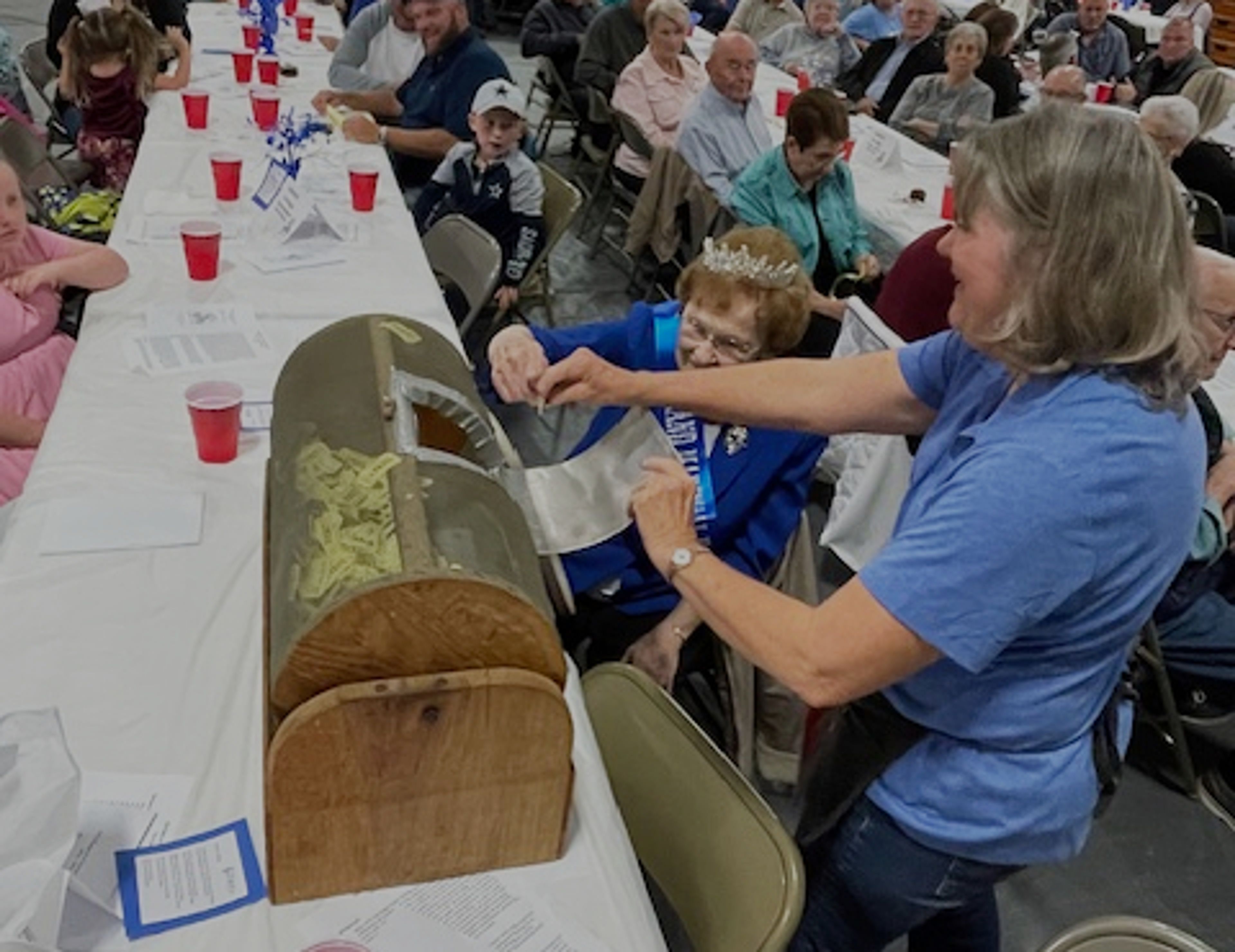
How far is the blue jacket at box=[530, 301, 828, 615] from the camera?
2.24 metres

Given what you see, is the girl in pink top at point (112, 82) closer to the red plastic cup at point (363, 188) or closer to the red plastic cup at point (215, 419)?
the red plastic cup at point (363, 188)

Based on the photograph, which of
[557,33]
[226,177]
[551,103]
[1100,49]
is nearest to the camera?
[226,177]

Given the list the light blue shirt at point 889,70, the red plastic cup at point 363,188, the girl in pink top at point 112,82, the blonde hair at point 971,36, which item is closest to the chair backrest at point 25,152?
the girl in pink top at point 112,82

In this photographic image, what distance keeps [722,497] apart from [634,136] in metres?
2.89

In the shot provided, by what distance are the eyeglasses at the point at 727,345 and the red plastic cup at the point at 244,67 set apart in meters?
3.16

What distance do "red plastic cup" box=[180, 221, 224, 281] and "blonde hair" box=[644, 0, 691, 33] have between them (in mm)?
3022

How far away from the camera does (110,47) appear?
163 inches

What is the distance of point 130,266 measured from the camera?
9.04 ft

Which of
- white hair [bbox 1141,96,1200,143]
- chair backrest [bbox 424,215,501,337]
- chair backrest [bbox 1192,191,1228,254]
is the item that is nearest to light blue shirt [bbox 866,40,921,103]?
white hair [bbox 1141,96,1200,143]

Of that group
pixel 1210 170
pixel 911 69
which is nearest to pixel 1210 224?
pixel 1210 170

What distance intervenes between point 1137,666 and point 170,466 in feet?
7.12

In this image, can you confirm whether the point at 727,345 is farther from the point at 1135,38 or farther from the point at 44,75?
the point at 1135,38

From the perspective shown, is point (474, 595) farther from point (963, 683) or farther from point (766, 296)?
point (766, 296)

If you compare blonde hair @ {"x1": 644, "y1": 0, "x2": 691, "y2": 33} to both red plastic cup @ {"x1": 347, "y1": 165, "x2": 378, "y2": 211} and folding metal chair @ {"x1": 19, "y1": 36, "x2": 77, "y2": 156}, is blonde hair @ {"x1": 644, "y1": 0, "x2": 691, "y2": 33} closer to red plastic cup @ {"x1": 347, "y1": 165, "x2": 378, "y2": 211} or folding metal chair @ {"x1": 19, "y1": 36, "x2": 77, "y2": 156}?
red plastic cup @ {"x1": 347, "y1": 165, "x2": 378, "y2": 211}
